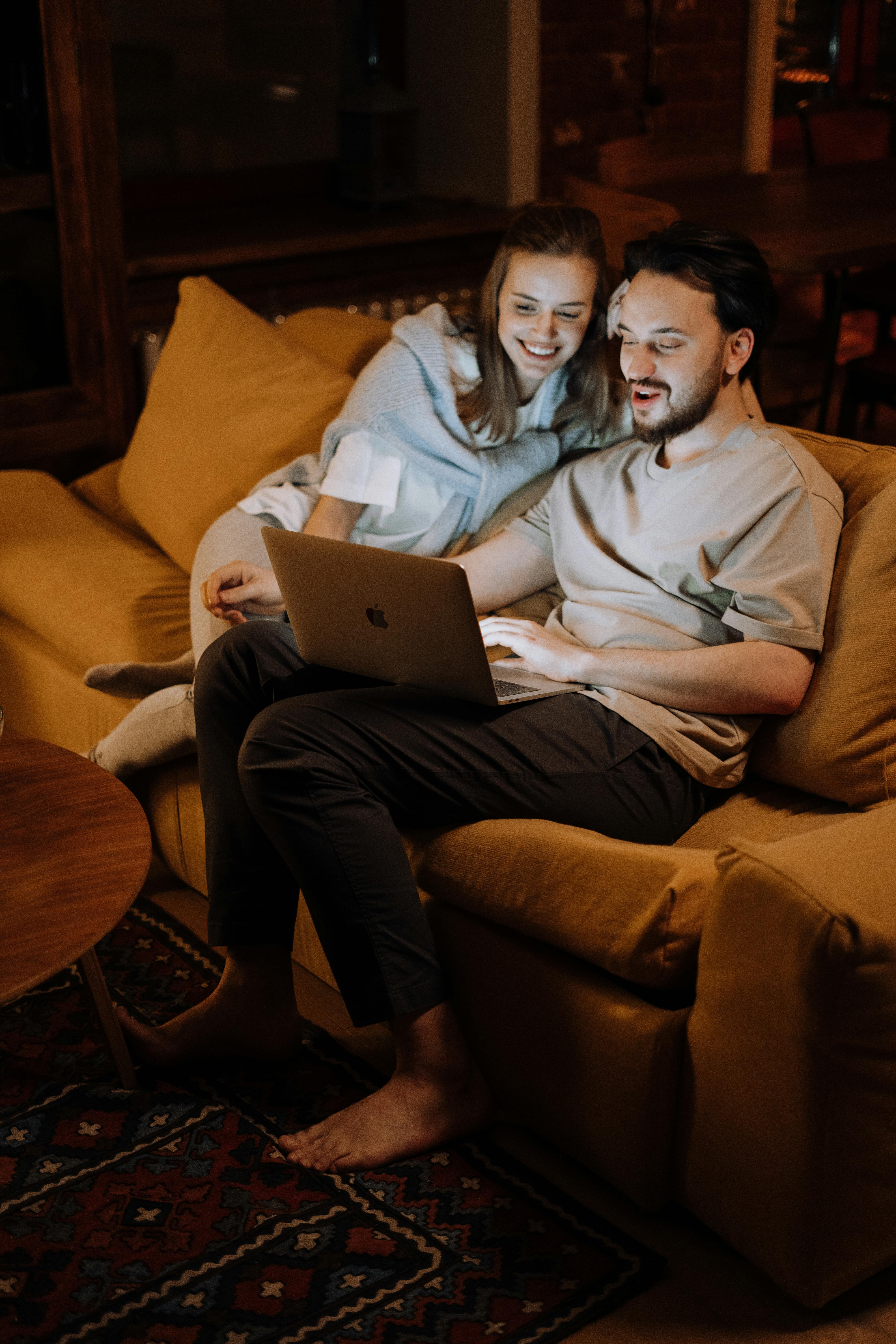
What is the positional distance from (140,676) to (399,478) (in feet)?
1.76

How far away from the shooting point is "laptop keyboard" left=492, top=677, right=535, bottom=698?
68.9 inches

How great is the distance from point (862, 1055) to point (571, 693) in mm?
619

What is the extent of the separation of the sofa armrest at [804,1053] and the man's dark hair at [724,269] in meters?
0.69

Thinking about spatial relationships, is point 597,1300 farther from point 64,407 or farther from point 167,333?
point 167,333

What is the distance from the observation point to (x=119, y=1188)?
1.64m

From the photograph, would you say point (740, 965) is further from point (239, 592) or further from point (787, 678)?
point (239, 592)

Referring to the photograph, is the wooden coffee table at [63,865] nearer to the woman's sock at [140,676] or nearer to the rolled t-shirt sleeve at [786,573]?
the woman's sock at [140,676]

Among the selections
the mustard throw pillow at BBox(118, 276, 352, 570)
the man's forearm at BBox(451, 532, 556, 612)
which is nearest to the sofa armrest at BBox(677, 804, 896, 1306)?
the man's forearm at BBox(451, 532, 556, 612)

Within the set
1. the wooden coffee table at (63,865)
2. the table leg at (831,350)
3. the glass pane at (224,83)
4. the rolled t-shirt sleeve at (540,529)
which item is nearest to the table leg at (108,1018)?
the wooden coffee table at (63,865)

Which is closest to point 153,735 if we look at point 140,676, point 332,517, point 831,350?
point 140,676

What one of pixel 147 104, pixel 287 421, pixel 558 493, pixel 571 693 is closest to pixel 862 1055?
pixel 571 693

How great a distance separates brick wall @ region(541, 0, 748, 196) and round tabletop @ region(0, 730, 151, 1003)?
122 inches

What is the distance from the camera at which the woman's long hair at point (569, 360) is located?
2037mm

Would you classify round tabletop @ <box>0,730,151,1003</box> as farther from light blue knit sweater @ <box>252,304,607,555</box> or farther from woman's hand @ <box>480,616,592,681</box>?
light blue knit sweater @ <box>252,304,607,555</box>
